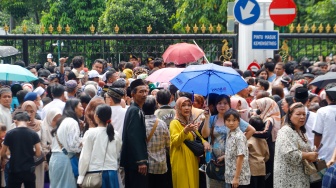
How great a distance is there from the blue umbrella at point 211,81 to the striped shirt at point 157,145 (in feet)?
2.44

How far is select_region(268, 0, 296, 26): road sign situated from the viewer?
57.4 ft

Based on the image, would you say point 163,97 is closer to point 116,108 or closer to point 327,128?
point 116,108

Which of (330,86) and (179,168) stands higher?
(330,86)

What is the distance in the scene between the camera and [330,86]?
1232 centimetres

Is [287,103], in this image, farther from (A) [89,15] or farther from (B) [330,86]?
(A) [89,15]

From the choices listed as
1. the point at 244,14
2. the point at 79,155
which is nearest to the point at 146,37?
the point at 244,14

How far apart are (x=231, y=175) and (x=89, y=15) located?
82.7ft

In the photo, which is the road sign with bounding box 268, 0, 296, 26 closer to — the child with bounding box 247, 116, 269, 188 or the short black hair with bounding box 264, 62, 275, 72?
the short black hair with bounding box 264, 62, 275, 72

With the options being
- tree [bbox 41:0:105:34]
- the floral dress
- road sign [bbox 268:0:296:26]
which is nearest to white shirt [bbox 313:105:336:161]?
the floral dress

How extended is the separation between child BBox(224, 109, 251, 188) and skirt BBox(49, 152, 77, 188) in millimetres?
2072

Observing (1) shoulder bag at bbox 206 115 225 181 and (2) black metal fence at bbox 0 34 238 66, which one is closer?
(1) shoulder bag at bbox 206 115 225 181

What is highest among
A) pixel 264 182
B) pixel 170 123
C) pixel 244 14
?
pixel 244 14

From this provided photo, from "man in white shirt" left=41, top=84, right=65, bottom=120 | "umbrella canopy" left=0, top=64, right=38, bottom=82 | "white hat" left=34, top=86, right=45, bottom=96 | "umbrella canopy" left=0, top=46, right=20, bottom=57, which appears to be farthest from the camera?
"umbrella canopy" left=0, top=46, right=20, bottom=57

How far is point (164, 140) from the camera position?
12.0 metres
